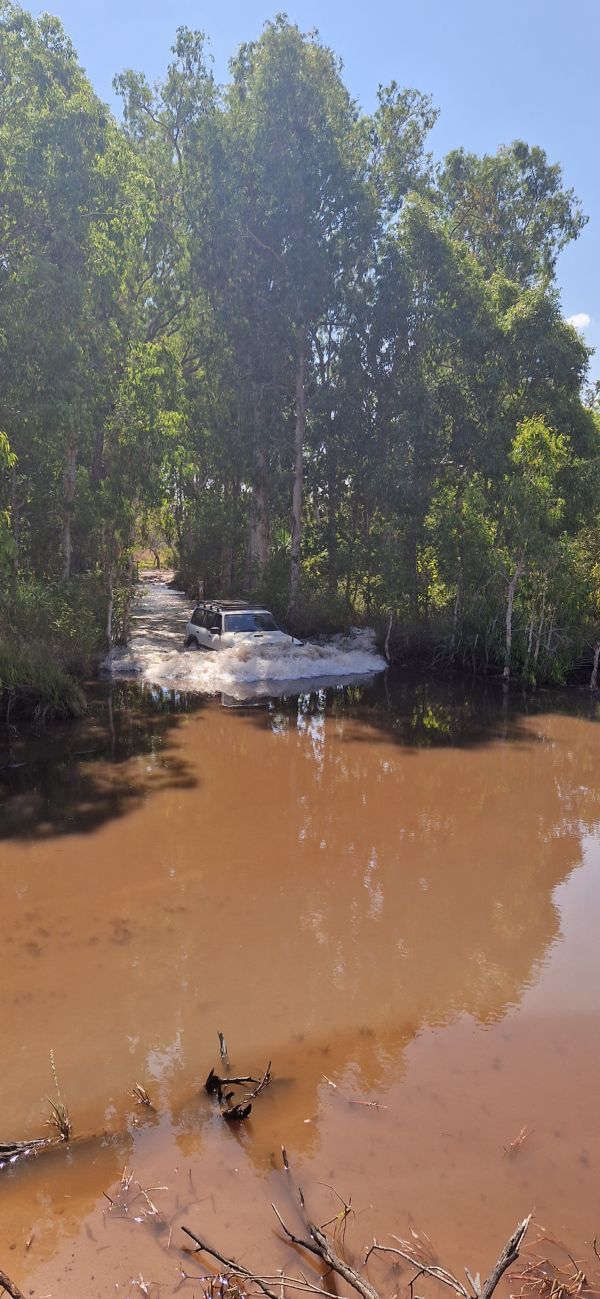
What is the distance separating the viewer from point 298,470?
24125 mm

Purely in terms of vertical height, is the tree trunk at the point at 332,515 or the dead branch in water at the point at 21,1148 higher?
the tree trunk at the point at 332,515

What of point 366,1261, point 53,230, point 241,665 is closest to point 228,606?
point 241,665

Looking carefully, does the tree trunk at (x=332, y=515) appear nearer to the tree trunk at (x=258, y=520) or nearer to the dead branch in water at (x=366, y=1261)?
the tree trunk at (x=258, y=520)

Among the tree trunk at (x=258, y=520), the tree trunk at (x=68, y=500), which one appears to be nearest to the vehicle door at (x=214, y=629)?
the tree trunk at (x=68, y=500)

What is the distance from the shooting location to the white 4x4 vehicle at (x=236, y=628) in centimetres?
1930

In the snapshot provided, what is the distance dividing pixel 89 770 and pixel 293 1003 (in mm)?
6333

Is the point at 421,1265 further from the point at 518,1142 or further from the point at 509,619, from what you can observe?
the point at 509,619

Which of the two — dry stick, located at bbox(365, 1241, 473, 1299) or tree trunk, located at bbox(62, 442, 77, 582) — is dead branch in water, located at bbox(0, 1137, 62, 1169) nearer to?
dry stick, located at bbox(365, 1241, 473, 1299)

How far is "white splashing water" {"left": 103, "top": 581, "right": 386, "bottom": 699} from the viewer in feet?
59.5

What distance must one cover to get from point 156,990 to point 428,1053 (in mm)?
2177

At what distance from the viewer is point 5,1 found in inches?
656

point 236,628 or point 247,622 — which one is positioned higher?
point 247,622

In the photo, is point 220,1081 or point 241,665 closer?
point 220,1081

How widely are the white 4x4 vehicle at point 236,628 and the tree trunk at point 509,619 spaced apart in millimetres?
5530
